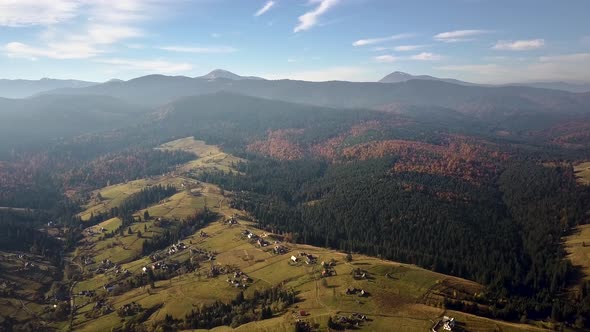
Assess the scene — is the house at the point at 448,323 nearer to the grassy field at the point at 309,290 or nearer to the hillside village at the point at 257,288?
the hillside village at the point at 257,288

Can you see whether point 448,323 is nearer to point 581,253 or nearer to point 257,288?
point 257,288

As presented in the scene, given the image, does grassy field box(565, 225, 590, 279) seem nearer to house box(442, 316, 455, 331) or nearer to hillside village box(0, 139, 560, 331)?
hillside village box(0, 139, 560, 331)

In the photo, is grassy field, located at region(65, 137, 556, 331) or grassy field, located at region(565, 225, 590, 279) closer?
grassy field, located at region(65, 137, 556, 331)

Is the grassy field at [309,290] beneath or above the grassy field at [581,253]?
Result: above

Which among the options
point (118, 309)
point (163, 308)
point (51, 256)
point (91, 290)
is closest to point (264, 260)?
point (163, 308)

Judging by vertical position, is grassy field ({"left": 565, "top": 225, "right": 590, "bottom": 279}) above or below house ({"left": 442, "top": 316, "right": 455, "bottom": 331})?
below

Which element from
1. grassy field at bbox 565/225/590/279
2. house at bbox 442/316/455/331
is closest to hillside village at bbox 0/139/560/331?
house at bbox 442/316/455/331

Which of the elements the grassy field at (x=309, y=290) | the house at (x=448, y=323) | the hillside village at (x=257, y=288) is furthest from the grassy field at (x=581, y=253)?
the house at (x=448, y=323)

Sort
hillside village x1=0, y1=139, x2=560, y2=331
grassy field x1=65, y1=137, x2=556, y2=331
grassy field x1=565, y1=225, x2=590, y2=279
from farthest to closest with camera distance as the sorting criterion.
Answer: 1. grassy field x1=565, y1=225, x2=590, y2=279
2. hillside village x1=0, y1=139, x2=560, y2=331
3. grassy field x1=65, y1=137, x2=556, y2=331

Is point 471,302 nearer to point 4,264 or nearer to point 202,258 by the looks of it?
point 202,258

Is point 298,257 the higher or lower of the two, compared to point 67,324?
higher

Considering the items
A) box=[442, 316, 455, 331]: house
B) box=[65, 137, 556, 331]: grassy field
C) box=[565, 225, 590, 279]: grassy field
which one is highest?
box=[442, 316, 455, 331]: house
